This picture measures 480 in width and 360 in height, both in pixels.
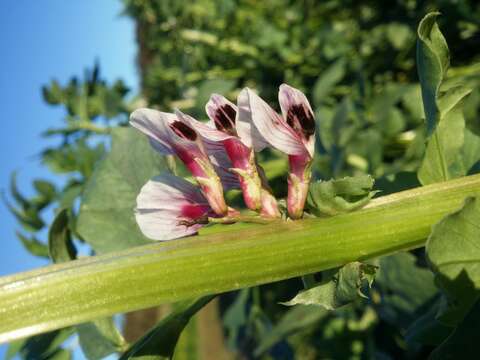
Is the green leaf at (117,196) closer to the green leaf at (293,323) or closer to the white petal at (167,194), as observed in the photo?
the white petal at (167,194)

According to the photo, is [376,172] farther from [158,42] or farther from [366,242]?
[158,42]

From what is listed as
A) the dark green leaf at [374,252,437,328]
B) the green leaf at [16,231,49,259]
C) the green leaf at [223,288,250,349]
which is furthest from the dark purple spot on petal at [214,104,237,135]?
the green leaf at [223,288,250,349]

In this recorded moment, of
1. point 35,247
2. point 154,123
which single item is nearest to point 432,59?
point 154,123

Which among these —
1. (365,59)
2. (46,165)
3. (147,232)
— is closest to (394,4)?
(365,59)

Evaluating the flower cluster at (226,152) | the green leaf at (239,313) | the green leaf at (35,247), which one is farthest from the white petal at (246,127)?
the green leaf at (239,313)

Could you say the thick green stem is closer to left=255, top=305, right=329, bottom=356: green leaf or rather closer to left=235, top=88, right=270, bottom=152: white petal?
left=235, top=88, right=270, bottom=152: white petal

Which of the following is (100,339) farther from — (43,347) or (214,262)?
(214,262)
